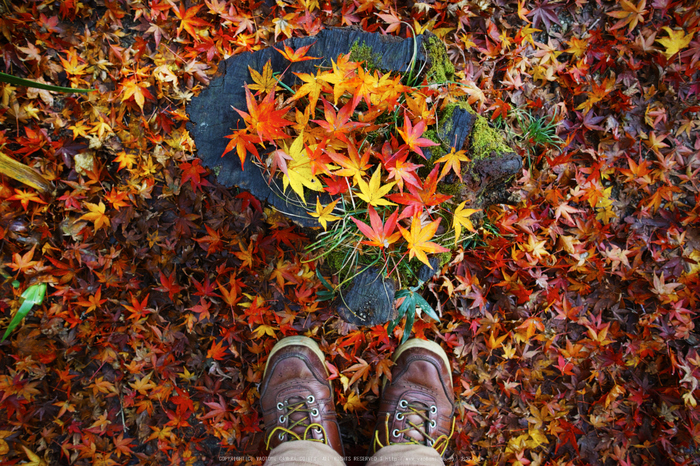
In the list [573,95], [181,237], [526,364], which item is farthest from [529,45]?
[181,237]

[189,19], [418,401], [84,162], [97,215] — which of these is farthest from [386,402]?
[189,19]

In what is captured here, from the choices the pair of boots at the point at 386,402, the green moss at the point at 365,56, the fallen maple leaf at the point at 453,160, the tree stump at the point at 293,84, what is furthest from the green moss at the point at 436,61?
the pair of boots at the point at 386,402

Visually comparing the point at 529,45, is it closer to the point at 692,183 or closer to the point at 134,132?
the point at 692,183

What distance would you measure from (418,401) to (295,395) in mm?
638

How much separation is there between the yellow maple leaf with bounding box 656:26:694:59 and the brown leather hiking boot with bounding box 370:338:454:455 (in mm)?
1910

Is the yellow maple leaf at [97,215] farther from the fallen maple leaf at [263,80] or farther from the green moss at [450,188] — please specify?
the green moss at [450,188]

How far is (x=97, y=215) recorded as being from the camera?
1.75 m

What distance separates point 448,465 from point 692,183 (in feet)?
6.44

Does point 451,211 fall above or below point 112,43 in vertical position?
below

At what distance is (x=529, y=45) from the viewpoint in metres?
1.84

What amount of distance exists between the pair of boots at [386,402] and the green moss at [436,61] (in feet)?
4.13

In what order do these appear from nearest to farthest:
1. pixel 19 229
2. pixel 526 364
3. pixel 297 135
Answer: pixel 297 135
pixel 19 229
pixel 526 364

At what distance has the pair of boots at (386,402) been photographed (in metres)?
1.81

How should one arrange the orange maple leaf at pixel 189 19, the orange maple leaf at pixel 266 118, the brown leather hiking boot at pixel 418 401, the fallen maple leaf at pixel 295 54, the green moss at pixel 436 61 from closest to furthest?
the orange maple leaf at pixel 266 118 → the fallen maple leaf at pixel 295 54 → the green moss at pixel 436 61 → the orange maple leaf at pixel 189 19 → the brown leather hiking boot at pixel 418 401
